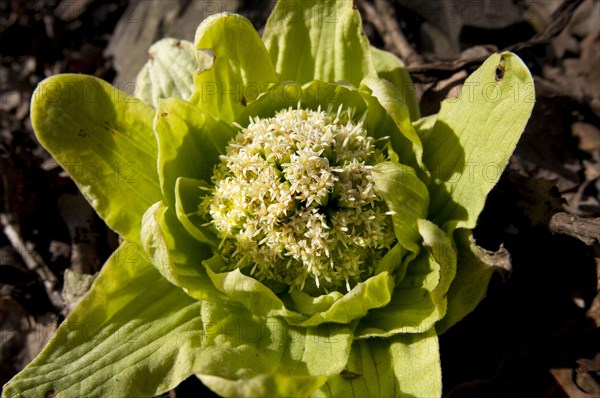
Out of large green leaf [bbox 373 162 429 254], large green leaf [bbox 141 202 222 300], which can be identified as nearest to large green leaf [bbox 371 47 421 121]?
large green leaf [bbox 373 162 429 254]

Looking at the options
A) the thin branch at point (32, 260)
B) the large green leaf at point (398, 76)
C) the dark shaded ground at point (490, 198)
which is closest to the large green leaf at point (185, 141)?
the large green leaf at point (398, 76)

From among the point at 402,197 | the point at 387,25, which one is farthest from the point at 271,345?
the point at 387,25

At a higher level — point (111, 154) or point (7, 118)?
point (111, 154)

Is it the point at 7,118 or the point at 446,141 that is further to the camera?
the point at 7,118

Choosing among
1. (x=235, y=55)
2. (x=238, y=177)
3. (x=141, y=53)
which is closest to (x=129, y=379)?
(x=238, y=177)

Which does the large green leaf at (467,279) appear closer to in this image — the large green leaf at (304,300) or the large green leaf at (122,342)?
the large green leaf at (304,300)

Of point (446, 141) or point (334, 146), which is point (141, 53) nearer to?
point (334, 146)
